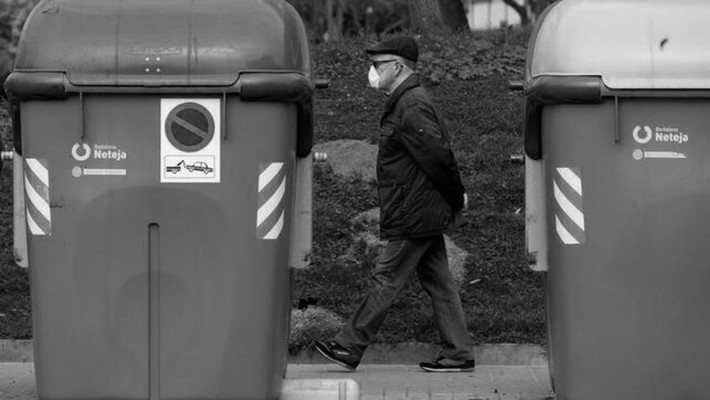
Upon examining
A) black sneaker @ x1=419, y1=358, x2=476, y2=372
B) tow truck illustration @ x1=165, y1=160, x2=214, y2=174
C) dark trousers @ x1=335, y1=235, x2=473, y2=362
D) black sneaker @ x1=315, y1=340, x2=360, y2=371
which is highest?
tow truck illustration @ x1=165, y1=160, x2=214, y2=174

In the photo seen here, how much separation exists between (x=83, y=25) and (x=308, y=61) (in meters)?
1.01

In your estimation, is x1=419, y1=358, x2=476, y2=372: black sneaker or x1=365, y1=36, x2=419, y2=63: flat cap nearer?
x1=365, y1=36, x2=419, y2=63: flat cap

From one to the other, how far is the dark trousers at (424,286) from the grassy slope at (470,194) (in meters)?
0.54

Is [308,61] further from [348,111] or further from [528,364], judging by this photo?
[348,111]

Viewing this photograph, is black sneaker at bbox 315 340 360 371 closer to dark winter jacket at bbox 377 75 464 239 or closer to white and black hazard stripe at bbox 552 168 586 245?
dark winter jacket at bbox 377 75 464 239

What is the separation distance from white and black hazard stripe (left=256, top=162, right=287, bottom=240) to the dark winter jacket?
51.9 inches

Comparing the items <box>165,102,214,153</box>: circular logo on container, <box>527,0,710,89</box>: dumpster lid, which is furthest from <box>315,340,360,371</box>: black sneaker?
<box>527,0,710,89</box>: dumpster lid

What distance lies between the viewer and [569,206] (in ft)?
20.7

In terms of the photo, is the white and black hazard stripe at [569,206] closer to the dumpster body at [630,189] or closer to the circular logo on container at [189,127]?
the dumpster body at [630,189]

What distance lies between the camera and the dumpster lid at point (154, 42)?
20.2ft

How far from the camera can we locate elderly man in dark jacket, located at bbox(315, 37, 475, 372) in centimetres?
747

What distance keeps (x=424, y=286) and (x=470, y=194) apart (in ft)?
8.40

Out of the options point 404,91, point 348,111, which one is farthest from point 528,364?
point 348,111

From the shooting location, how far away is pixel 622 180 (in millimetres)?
6227
